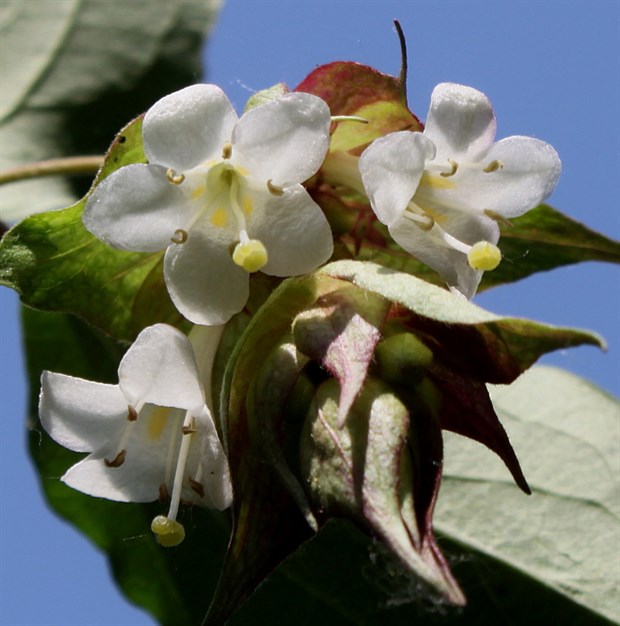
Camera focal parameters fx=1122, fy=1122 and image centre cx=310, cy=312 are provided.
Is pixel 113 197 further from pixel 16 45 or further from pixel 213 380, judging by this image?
pixel 16 45

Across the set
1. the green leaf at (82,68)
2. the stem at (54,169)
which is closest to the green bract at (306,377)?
the stem at (54,169)

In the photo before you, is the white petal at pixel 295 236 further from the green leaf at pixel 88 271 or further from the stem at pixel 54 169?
the stem at pixel 54 169

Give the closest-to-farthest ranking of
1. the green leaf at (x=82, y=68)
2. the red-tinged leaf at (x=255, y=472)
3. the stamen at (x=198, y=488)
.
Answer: the red-tinged leaf at (x=255, y=472) < the stamen at (x=198, y=488) < the green leaf at (x=82, y=68)

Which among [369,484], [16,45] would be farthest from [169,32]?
[369,484]

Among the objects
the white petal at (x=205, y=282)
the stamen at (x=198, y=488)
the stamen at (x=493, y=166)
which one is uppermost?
the stamen at (x=493, y=166)

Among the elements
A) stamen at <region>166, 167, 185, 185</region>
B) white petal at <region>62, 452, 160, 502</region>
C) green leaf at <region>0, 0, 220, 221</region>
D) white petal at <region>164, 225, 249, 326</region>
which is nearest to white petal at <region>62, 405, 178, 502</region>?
white petal at <region>62, 452, 160, 502</region>

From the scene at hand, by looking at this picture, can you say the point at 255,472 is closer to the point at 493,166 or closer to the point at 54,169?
the point at 493,166

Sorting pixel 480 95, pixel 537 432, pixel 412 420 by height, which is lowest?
pixel 537 432

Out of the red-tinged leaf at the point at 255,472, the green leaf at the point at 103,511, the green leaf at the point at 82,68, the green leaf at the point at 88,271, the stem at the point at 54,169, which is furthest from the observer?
the green leaf at the point at 82,68
